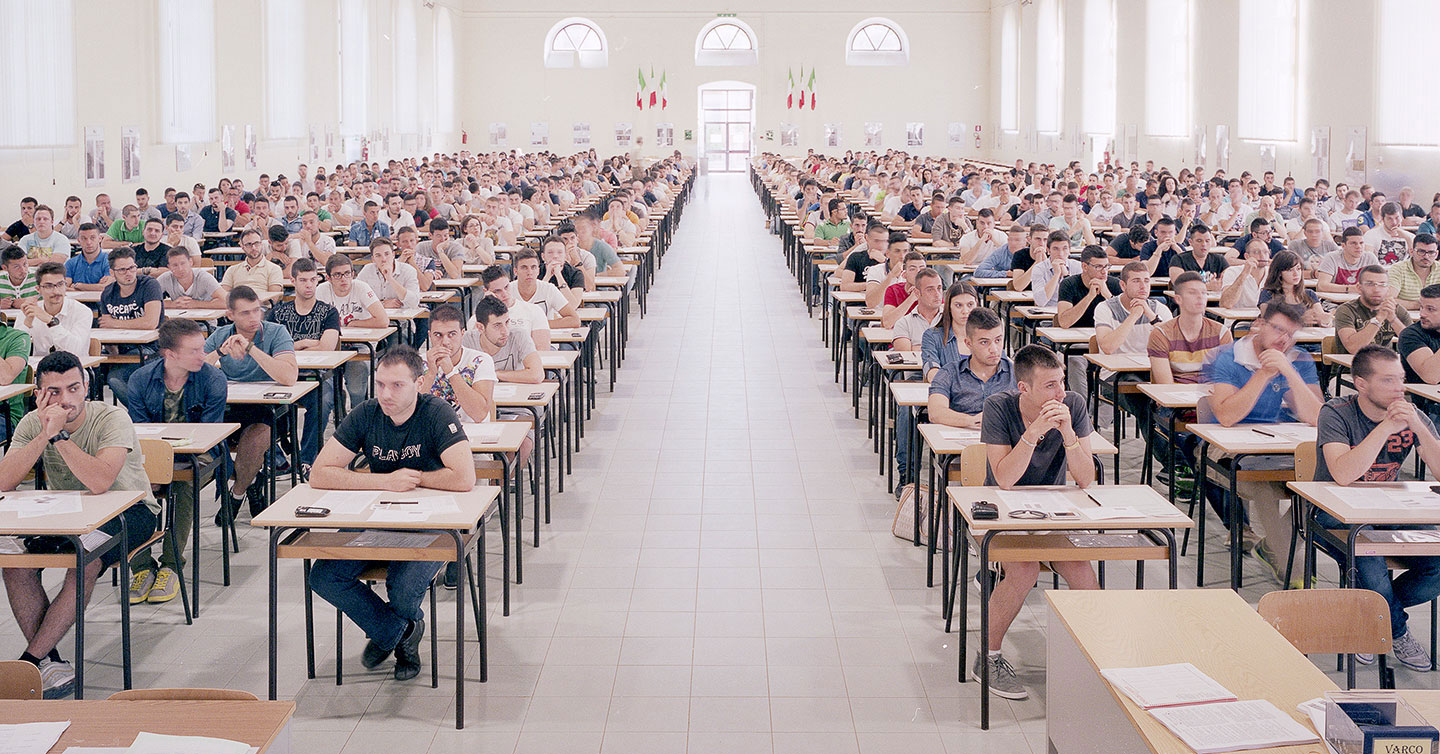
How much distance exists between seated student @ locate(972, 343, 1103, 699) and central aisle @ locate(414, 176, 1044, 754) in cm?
21

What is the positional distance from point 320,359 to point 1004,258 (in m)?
6.06

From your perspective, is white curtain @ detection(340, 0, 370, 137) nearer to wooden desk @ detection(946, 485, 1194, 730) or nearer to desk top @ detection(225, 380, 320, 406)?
desk top @ detection(225, 380, 320, 406)

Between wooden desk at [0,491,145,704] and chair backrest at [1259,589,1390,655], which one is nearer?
chair backrest at [1259,589,1390,655]

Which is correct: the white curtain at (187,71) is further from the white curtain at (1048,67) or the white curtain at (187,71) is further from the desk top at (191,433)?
the white curtain at (1048,67)

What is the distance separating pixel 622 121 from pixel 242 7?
20901 millimetres

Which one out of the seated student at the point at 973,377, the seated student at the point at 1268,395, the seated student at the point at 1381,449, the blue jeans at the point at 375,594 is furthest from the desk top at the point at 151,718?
A: the seated student at the point at 1268,395

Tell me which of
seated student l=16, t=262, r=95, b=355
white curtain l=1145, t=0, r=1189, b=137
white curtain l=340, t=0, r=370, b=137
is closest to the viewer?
seated student l=16, t=262, r=95, b=355

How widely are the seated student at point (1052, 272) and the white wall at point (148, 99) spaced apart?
10623 mm

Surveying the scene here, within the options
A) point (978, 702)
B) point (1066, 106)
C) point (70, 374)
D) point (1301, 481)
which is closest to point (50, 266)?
point (70, 374)

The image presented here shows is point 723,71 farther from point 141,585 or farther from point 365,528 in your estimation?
point 365,528

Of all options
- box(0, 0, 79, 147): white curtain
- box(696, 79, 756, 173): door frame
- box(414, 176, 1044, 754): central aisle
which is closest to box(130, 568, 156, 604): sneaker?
box(414, 176, 1044, 754): central aisle

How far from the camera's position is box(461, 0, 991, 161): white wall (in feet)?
133

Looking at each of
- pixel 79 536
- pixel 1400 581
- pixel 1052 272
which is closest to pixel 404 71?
pixel 1052 272

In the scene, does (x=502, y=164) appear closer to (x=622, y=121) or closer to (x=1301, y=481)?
(x=622, y=121)
